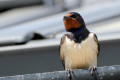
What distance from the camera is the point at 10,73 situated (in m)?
2.72

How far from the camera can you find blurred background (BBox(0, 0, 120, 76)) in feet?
8.57

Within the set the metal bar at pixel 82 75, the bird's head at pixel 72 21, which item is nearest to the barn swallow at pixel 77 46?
the bird's head at pixel 72 21

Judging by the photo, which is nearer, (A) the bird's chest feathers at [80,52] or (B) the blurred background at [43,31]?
(A) the bird's chest feathers at [80,52]

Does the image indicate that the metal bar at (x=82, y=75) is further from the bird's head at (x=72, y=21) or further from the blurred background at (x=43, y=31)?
the blurred background at (x=43, y=31)

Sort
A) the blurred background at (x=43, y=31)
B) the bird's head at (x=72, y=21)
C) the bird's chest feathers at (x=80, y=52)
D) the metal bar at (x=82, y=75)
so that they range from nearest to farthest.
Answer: the metal bar at (x=82, y=75) < the bird's chest feathers at (x=80, y=52) < the bird's head at (x=72, y=21) < the blurred background at (x=43, y=31)

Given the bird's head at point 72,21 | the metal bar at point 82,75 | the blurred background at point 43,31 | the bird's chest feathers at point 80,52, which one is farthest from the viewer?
the blurred background at point 43,31

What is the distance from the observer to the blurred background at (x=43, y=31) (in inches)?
103

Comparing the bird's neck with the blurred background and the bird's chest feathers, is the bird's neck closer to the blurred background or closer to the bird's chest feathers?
the bird's chest feathers

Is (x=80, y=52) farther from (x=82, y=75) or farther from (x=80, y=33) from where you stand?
(x=82, y=75)

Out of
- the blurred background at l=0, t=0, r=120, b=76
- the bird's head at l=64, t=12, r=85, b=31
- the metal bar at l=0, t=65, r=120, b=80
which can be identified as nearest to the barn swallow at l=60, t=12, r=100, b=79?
the bird's head at l=64, t=12, r=85, b=31

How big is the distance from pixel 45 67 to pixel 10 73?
0.22 meters

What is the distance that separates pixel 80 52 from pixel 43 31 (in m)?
0.99

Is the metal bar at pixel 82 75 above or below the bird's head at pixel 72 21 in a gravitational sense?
below

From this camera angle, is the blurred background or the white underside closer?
the white underside
